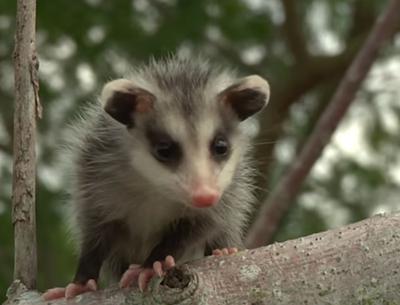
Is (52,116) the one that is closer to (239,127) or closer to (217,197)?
(239,127)

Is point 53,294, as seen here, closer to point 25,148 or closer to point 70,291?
point 70,291

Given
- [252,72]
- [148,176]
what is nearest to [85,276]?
[148,176]

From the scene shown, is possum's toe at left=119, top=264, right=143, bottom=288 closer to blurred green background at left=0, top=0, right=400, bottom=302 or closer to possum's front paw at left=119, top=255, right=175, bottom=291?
possum's front paw at left=119, top=255, right=175, bottom=291

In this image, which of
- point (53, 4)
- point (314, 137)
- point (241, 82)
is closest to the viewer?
point (241, 82)

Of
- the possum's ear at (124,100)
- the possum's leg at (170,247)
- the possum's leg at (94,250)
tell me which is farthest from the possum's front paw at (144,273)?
the possum's ear at (124,100)

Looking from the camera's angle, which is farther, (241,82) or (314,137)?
(314,137)

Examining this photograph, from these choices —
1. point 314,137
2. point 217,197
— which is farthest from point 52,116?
point 217,197

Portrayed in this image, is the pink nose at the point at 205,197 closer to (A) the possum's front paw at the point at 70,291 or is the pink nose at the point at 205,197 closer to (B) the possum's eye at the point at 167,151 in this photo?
(B) the possum's eye at the point at 167,151
